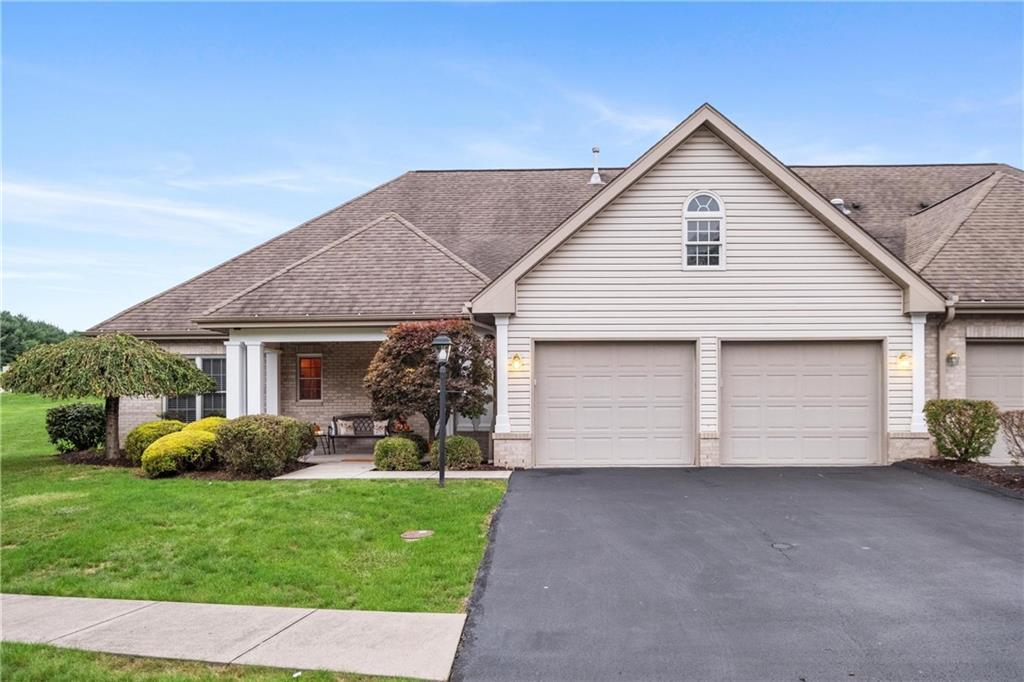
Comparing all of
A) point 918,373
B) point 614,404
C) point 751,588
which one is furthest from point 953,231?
point 751,588

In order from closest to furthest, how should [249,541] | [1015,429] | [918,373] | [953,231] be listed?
1. [249,541]
2. [1015,429]
3. [918,373]
4. [953,231]

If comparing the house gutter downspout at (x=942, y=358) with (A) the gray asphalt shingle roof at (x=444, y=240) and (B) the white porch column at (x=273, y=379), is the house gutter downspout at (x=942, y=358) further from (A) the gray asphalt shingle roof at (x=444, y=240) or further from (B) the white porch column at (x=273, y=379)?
(B) the white porch column at (x=273, y=379)

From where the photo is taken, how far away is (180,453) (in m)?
12.2

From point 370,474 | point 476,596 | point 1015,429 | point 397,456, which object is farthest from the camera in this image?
point 397,456

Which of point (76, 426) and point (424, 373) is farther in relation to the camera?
point (76, 426)

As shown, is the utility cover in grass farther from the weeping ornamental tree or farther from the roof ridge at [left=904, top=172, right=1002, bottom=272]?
the roof ridge at [left=904, top=172, right=1002, bottom=272]

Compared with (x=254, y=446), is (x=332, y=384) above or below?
above

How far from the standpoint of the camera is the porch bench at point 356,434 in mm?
15891

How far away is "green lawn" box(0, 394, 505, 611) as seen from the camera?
595 cm

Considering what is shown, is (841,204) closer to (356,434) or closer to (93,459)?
(356,434)

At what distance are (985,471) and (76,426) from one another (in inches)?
767

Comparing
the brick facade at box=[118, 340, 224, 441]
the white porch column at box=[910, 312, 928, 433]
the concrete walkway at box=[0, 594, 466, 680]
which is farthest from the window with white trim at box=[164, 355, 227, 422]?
the white porch column at box=[910, 312, 928, 433]

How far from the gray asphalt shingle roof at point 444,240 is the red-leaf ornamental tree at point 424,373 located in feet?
5.92

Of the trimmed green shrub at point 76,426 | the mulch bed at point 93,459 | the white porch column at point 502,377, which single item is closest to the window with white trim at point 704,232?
the white porch column at point 502,377
